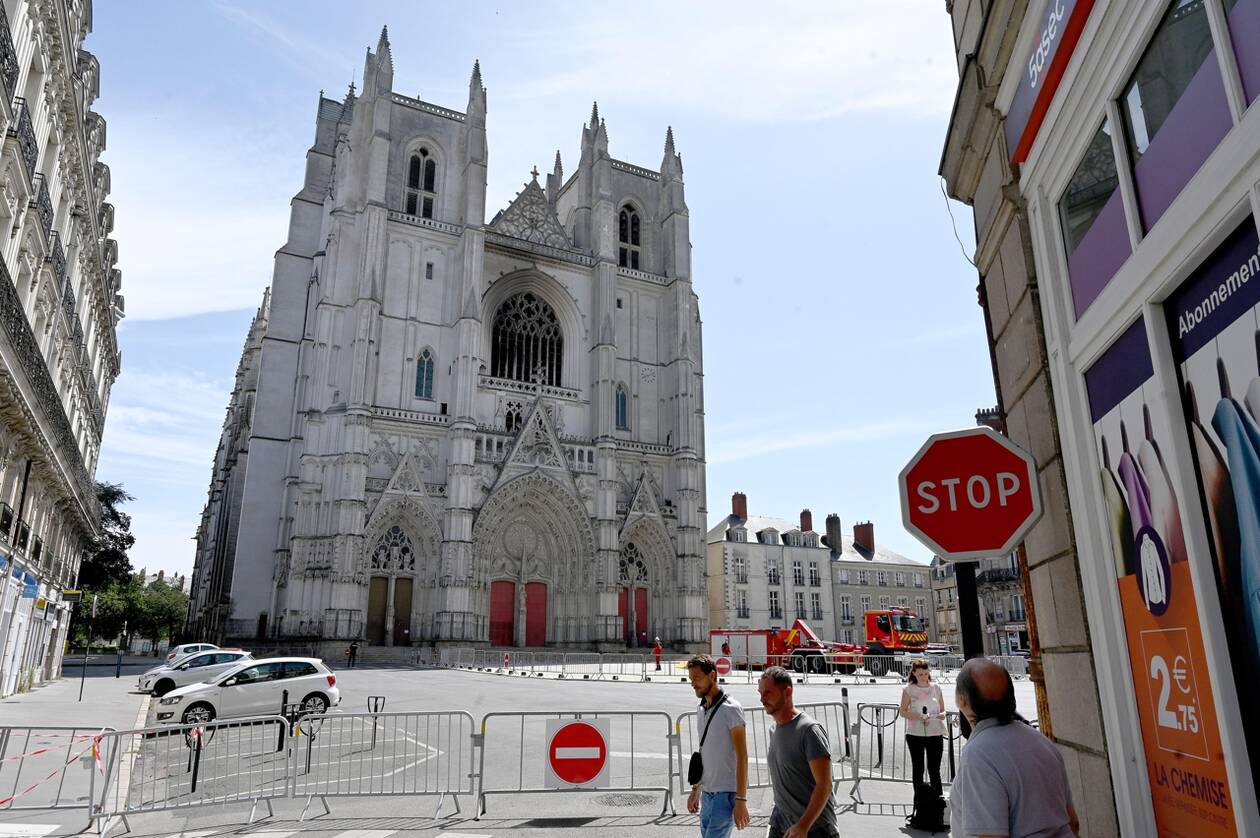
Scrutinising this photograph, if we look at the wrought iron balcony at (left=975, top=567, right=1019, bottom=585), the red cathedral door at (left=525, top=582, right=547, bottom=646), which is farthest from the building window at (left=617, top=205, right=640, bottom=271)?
the wrought iron balcony at (left=975, top=567, right=1019, bottom=585)

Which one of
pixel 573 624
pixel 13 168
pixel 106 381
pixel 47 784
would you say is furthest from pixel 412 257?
pixel 47 784

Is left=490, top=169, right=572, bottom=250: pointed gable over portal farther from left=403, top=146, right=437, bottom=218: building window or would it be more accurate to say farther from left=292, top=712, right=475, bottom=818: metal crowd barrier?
left=292, top=712, right=475, bottom=818: metal crowd barrier

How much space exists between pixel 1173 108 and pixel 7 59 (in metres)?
15.3

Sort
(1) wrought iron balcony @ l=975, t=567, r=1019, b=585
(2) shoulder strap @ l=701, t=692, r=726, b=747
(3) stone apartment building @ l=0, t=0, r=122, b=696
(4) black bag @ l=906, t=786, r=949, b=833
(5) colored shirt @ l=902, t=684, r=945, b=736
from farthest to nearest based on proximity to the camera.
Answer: (1) wrought iron balcony @ l=975, t=567, r=1019, b=585
(3) stone apartment building @ l=0, t=0, r=122, b=696
(5) colored shirt @ l=902, t=684, r=945, b=736
(4) black bag @ l=906, t=786, r=949, b=833
(2) shoulder strap @ l=701, t=692, r=726, b=747

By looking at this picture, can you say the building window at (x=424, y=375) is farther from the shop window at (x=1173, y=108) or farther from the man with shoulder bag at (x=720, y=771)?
the shop window at (x=1173, y=108)

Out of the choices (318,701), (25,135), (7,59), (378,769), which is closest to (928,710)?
(378,769)

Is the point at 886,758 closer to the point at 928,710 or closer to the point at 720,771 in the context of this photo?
the point at 928,710

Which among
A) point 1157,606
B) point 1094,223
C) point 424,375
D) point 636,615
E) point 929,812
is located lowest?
point 929,812

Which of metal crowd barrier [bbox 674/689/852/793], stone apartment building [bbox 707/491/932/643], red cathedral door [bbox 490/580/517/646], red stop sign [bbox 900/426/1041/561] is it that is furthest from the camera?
stone apartment building [bbox 707/491/932/643]

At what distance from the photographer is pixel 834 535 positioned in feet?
193

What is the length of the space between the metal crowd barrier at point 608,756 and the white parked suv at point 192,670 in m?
8.88

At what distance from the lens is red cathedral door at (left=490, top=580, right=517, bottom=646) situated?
3819cm

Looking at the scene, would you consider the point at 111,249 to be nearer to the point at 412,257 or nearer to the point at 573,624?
the point at 412,257

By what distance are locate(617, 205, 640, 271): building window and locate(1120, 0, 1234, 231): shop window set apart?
44.5m
